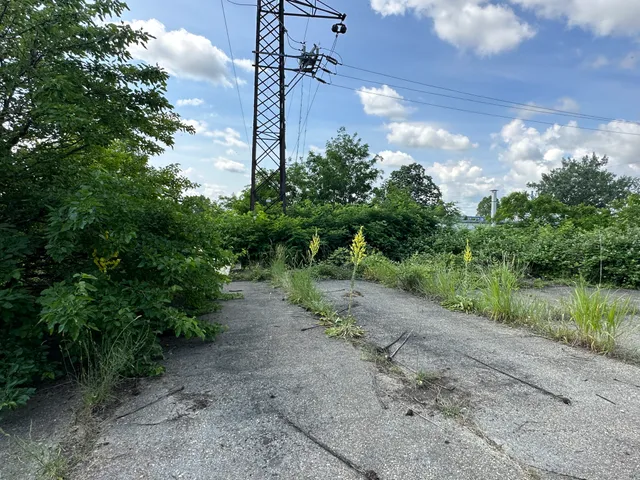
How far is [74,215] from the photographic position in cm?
212

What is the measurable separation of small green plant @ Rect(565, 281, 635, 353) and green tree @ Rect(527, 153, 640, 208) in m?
32.0

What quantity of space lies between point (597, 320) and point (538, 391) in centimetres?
137

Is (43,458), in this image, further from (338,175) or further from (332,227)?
(338,175)

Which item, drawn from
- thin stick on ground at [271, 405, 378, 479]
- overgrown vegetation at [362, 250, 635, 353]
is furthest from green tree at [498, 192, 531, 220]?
thin stick on ground at [271, 405, 378, 479]

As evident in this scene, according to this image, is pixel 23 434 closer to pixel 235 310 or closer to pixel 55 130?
pixel 55 130

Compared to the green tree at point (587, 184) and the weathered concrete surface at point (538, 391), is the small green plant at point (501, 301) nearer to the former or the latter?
the weathered concrete surface at point (538, 391)

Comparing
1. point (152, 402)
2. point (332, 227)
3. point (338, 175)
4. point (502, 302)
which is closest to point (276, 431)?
point (152, 402)

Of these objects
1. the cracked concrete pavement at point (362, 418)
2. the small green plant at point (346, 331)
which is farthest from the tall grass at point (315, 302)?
the cracked concrete pavement at point (362, 418)

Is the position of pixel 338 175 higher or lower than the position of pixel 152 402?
higher

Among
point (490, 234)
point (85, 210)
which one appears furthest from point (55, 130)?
point (490, 234)

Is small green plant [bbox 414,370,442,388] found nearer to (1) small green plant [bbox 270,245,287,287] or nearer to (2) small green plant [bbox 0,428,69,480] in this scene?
(2) small green plant [bbox 0,428,69,480]

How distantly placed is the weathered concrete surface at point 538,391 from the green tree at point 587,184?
32.5 m

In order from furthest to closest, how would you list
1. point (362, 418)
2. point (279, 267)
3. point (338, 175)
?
point (338, 175) < point (279, 267) < point (362, 418)

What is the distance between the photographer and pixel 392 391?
2.31m
